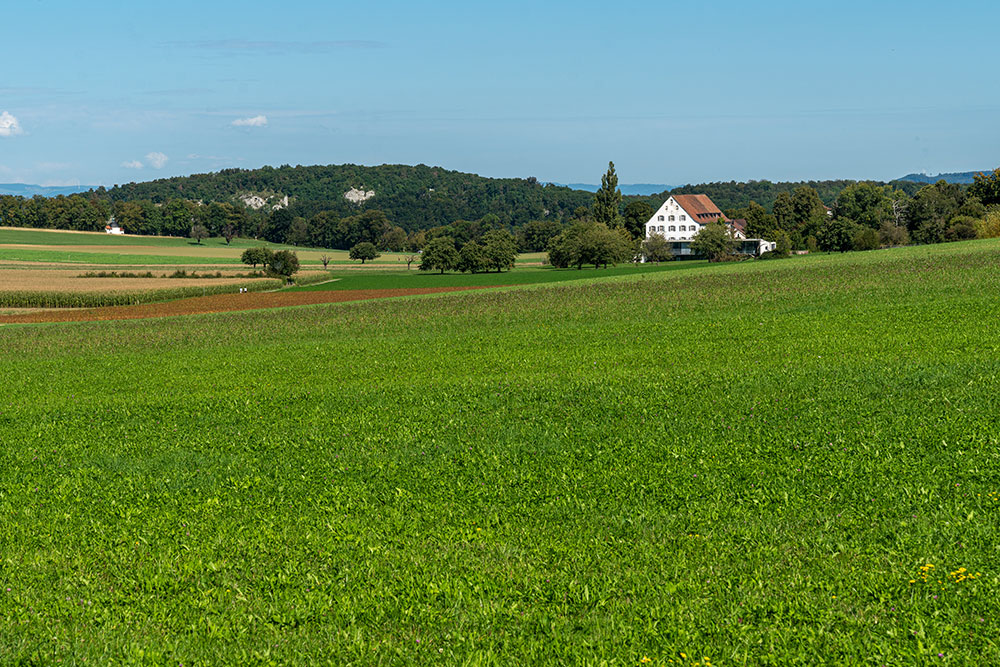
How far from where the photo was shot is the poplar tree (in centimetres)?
14975

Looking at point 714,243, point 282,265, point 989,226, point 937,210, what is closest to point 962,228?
point 989,226

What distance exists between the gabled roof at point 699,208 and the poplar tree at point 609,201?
31.2 metres

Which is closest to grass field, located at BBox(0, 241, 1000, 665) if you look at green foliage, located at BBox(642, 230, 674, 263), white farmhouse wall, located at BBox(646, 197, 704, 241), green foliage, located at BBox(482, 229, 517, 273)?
green foliage, located at BBox(482, 229, 517, 273)

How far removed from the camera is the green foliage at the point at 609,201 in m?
150

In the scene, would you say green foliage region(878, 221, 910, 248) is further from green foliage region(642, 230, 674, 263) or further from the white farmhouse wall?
the white farmhouse wall

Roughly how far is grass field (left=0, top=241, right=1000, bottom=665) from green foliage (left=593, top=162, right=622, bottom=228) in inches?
4932

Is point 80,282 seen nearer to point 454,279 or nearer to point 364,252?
point 454,279

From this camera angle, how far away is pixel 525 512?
41.1 ft

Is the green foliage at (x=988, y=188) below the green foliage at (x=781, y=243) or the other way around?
the other way around

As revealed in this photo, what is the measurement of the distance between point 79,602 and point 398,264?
478 feet

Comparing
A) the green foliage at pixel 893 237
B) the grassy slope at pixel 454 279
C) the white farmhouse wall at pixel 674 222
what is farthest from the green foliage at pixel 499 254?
the green foliage at pixel 893 237

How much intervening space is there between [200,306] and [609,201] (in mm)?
93098

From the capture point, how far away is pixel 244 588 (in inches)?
400

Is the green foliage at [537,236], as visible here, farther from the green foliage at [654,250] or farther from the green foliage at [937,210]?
the green foliage at [937,210]
